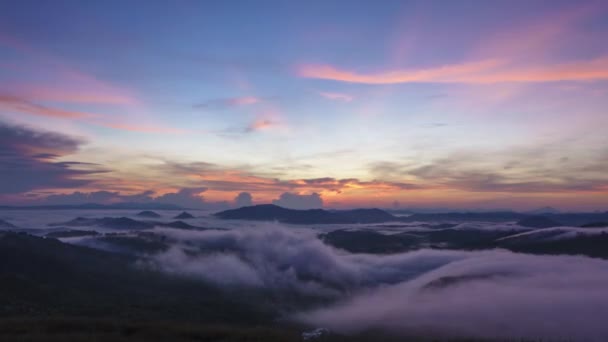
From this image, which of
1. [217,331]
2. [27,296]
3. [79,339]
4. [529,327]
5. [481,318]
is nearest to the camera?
[79,339]

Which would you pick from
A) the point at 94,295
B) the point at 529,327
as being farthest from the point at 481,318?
the point at 94,295

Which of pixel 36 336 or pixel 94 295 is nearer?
pixel 36 336

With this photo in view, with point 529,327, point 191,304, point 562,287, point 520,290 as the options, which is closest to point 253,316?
point 191,304

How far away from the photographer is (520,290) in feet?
634

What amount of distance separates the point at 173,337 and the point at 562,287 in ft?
640

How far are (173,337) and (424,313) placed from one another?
15143cm

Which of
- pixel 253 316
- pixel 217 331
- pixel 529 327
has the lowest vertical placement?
pixel 253 316

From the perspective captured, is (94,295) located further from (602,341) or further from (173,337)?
(602,341)

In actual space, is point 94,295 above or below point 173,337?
below

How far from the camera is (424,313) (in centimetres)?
17388

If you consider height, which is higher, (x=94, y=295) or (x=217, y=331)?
(x=217, y=331)

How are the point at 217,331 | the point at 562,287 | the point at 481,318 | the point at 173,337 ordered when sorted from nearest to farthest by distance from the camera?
the point at 173,337, the point at 217,331, the point at 481,318, the point at 562,287

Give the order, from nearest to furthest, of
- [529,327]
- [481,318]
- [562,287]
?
1. [529,327]
2. [481,318]
3. [562,287]

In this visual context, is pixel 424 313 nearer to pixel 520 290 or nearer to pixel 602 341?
pixel 520 290
